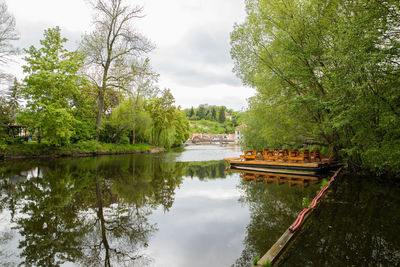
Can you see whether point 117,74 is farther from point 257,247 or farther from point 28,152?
point 257,247

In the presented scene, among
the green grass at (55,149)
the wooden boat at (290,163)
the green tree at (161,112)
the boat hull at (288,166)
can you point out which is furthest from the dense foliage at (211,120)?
the boat hull at (288,166)

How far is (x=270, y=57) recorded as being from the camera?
1477cm

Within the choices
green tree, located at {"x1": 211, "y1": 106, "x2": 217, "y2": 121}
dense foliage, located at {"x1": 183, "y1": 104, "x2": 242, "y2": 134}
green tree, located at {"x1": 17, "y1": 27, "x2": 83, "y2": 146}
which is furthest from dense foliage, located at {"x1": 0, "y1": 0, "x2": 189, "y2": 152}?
green tree, located at {"x1": 211, "y1": 106, "x2": 217, "y2": 121}

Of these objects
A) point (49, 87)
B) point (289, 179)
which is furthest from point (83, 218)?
point (49, 87)

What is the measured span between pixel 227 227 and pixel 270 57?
40.7ft

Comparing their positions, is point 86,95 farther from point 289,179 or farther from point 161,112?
point 289,179

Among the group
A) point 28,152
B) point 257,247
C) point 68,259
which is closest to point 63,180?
point 68,259

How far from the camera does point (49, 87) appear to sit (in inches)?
838

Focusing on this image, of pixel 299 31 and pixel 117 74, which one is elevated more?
pixel 117 74

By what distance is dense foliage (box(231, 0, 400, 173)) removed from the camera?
289 inches

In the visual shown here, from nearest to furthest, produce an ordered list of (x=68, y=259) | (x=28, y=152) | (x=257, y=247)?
(x=68, y=259)
(x=257, y=247)
(x=28, y=152)

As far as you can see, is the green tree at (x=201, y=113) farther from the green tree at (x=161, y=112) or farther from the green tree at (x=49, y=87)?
the green tree at (x=49, y=87)

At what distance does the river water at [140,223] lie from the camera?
3947 mm

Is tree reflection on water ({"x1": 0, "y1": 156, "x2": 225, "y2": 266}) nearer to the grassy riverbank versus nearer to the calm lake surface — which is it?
the calm lake surface
